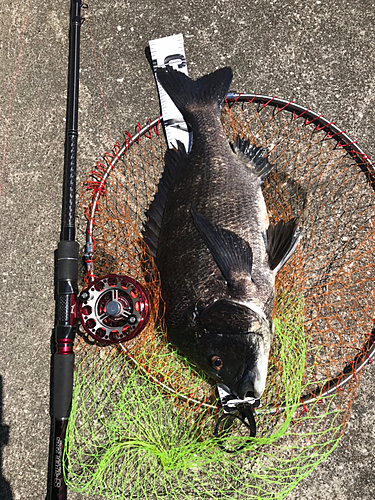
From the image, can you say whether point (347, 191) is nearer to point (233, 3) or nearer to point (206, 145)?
point (206, 145)

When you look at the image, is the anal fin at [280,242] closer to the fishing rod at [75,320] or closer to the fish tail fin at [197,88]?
the fishing rod at [75,320]

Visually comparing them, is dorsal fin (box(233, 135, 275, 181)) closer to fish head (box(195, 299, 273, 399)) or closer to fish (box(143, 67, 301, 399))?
fish (box(143, 67, 301, 399))

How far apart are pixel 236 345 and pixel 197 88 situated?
1.53 meters

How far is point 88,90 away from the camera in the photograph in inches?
104

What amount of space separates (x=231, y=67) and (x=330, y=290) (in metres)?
1.57

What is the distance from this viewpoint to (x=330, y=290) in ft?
7.81

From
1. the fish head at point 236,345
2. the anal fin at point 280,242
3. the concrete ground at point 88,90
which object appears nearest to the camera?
the fish head at point 236,345

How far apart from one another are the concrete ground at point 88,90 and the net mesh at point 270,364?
24cm

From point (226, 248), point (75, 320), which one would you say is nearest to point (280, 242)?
point (226, 248)

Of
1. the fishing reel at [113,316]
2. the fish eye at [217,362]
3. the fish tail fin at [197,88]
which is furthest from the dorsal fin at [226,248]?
the fish tail fin at [197,88]

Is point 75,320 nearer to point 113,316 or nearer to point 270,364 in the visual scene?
point 113,316

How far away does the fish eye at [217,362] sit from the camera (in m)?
1.91

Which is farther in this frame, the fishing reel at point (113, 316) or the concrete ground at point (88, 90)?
the concrete ground at point (88, 90)

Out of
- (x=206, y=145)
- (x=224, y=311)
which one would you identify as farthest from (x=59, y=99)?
(x=224, y=311)
